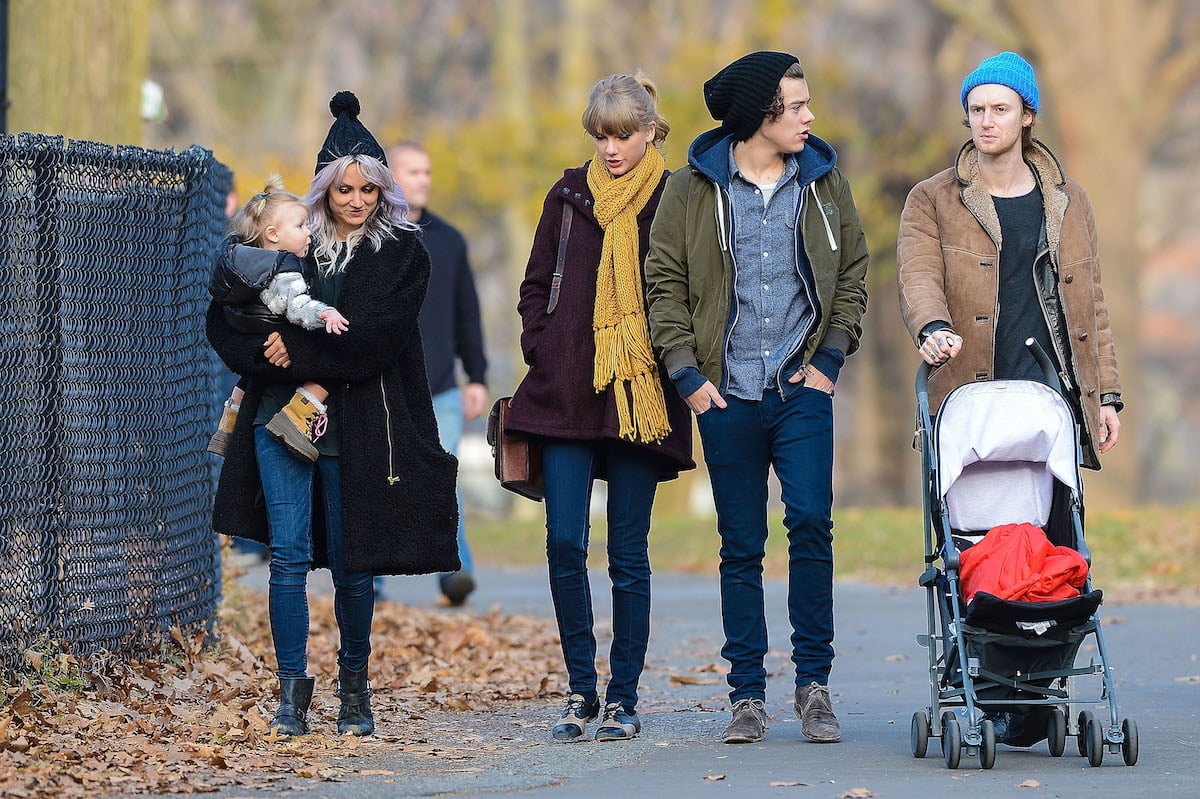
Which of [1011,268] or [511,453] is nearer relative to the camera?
[1011,268]

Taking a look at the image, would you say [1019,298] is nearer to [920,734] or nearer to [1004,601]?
[1004,601]

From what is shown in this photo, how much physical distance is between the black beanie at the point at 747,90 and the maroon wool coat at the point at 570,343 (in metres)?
0.37

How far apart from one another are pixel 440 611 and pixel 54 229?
186 inches

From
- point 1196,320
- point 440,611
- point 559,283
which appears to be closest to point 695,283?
point 559,283

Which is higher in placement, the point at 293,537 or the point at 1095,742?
the point at 293,537

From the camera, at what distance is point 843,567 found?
15352 mm

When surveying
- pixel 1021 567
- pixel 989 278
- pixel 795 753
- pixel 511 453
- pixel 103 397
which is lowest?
pixel 795 753

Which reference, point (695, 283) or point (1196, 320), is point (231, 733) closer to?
point (695, 283)

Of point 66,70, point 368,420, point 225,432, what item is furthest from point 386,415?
point 66,70

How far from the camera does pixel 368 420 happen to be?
7137 mm

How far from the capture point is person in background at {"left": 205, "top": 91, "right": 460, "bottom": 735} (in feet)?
23.1

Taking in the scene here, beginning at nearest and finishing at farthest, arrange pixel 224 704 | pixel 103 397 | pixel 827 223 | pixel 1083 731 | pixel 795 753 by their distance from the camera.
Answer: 1. pixel 1083 731
2. pixel 795 753
3. pixel 827 223
4. pixel 224 704
5. pixel 103 397

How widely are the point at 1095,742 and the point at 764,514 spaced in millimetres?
1386

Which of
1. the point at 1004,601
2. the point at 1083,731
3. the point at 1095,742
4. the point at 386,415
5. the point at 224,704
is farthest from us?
the point at 224,704
